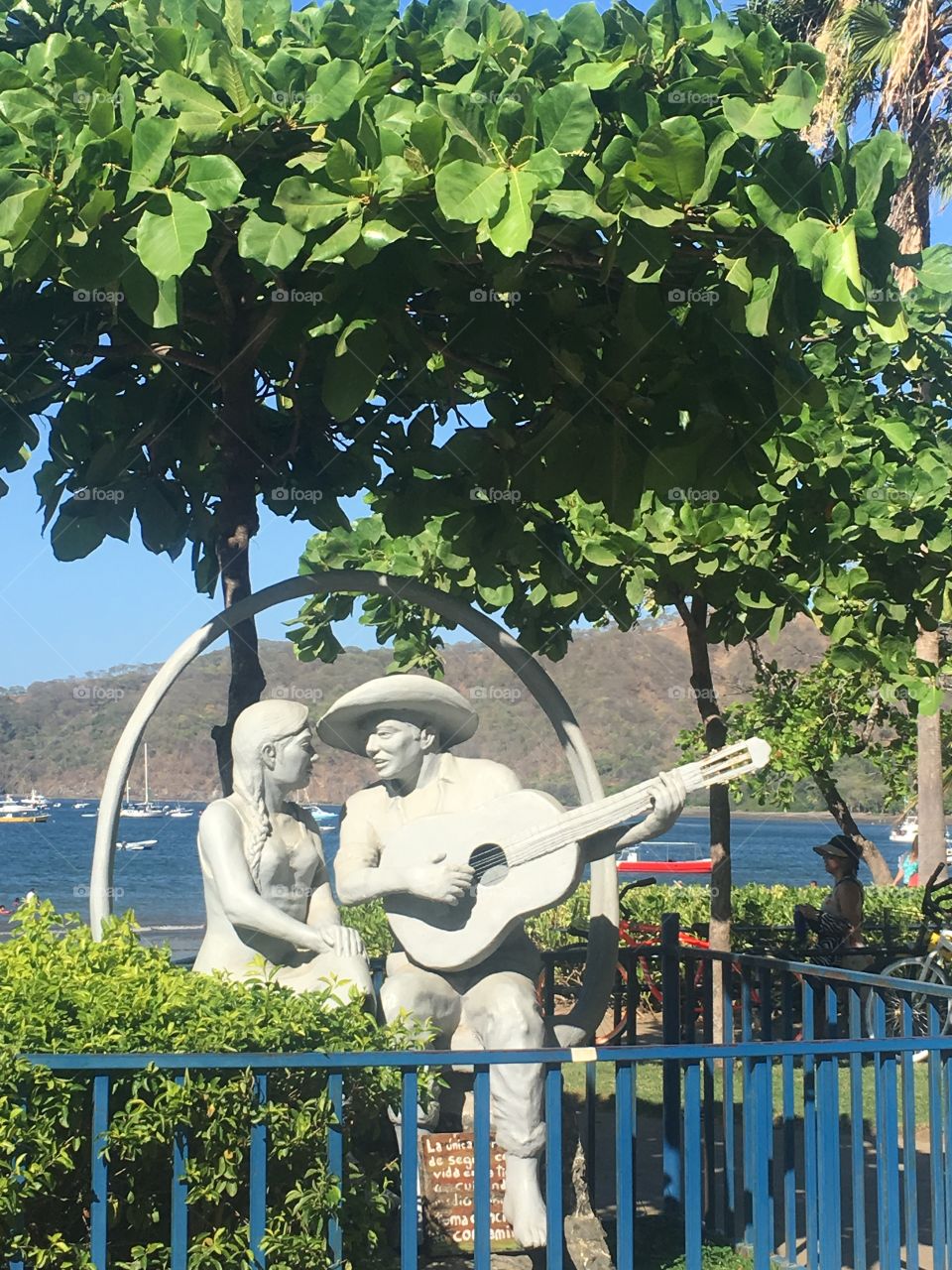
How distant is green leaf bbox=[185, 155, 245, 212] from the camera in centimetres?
395

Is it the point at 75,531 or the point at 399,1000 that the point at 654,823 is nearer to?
the point at 399,1000

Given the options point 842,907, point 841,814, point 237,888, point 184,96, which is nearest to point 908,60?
point 841,814

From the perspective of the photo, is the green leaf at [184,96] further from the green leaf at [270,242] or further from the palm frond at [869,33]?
the palm frond at [869,33]

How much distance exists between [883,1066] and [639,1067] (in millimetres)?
6450

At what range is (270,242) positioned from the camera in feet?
13.2

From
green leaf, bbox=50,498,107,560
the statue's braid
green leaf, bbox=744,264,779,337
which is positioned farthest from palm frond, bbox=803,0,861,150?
the statue's braid

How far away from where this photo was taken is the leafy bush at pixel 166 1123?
3197 mm

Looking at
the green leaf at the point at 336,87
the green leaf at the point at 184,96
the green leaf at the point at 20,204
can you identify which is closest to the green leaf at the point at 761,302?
the green leaf at the point at 336,87

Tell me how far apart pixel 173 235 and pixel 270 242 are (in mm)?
279

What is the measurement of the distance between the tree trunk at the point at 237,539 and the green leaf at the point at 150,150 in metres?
1.23

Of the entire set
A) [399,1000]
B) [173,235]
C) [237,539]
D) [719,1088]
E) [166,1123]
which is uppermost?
[173,235]

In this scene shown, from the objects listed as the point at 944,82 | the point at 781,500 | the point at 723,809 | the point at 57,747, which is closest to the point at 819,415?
→ the point at 781,500

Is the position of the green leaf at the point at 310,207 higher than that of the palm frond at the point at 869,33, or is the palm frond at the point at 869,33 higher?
the palm frond at the point at 869,33

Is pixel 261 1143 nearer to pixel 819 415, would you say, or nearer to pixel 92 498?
Answer: pixel 92 498
